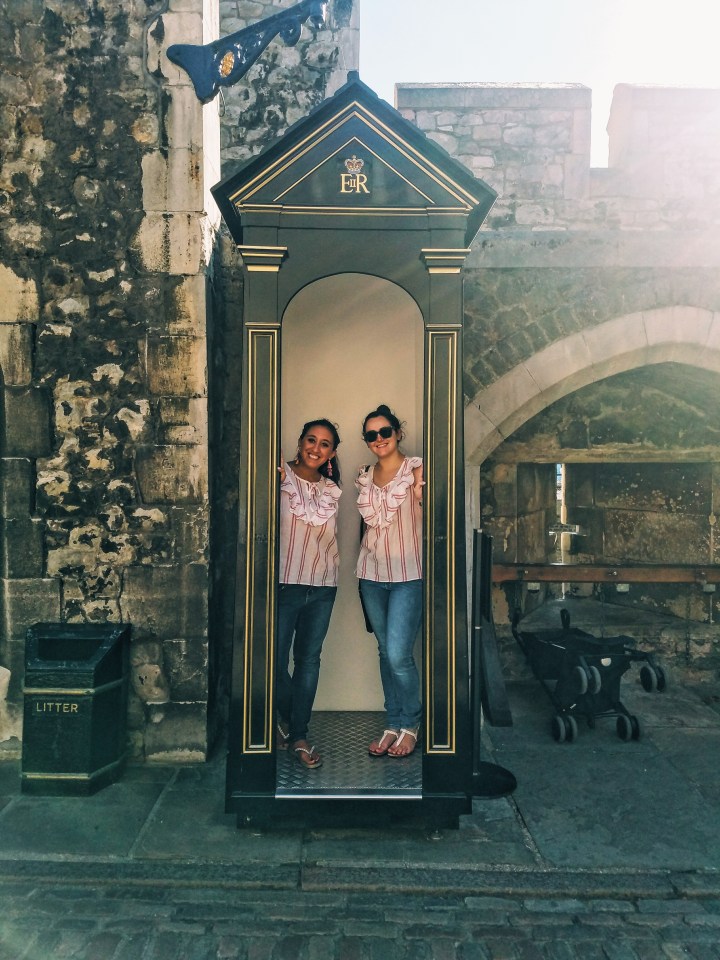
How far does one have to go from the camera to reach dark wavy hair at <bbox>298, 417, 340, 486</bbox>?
3.91 m

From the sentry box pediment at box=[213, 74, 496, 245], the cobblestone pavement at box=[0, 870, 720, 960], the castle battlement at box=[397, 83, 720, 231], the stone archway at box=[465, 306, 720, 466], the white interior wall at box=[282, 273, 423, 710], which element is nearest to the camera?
the cobblestone pavement at box=[0, 870, 720, 960]

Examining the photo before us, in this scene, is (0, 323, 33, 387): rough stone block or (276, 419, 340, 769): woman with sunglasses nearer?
(276, 419, 340, 769): woman with sunglasses

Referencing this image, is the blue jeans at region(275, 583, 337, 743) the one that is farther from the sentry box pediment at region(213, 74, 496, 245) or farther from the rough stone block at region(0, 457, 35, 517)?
the sentry box pediment at region(213, 74, 496, 245)

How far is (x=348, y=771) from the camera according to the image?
12.1ft

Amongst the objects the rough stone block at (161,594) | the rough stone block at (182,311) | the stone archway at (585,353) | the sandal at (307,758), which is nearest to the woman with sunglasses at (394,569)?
the sandal at (307,758)

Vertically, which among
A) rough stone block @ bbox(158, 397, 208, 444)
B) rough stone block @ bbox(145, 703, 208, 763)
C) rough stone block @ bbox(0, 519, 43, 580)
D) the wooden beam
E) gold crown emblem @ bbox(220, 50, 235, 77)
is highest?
gold crown emblem @ bbox(220, 50, 235, 77)

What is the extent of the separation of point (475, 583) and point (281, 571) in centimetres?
97

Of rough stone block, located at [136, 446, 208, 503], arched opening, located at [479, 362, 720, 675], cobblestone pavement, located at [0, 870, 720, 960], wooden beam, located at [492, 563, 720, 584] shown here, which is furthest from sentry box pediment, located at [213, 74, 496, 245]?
wooden beam, located at [492, 563, 720, 584]

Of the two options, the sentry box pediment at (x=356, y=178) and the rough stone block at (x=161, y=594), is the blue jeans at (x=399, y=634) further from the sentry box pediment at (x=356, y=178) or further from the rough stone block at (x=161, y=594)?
the sentry box pediment at (x=356, y=178)

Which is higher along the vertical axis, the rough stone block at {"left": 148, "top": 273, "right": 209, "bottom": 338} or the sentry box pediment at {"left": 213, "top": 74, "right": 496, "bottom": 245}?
the sentry box pediment at {"left": 213, "top": 74, "right": 496, "bottom": 245}

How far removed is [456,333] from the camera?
3377 millimetres

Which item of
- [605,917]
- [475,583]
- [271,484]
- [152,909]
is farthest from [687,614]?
[152,909]

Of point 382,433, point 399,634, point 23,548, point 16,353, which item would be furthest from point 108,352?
point 399,634

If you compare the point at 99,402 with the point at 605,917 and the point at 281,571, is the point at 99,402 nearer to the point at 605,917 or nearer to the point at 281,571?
the point at 281,571
